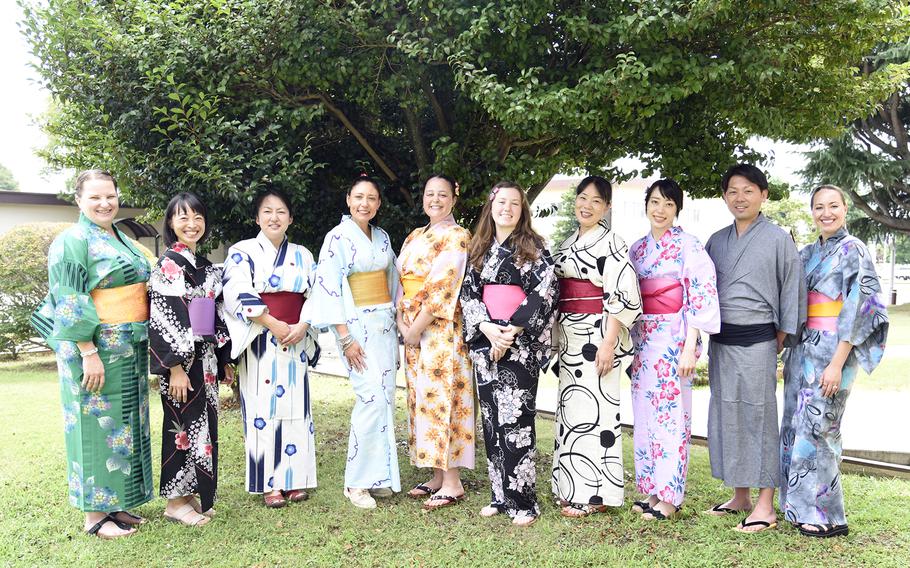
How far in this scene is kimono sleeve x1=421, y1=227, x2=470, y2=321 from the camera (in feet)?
13.5

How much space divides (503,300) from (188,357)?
6.17 feet

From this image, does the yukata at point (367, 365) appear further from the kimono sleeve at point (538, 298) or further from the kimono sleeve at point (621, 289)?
the kimono sleeve at point (621, 289)

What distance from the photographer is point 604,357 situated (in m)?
3.83

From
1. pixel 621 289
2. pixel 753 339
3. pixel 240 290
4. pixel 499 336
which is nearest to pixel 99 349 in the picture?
pixel 240 290

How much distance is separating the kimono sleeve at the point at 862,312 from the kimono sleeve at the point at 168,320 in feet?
12.1

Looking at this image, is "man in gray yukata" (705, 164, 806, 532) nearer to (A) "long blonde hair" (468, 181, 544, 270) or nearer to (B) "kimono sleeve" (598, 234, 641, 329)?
(B) "kimono sleeve" (598, 234, 641, 329)

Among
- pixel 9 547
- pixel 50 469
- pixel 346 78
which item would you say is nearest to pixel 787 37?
pixel 346 78

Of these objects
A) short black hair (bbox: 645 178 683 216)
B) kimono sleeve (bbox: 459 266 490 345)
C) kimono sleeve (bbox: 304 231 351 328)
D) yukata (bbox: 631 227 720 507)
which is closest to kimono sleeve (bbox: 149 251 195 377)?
kimono sleeve (bbox: 304 231 351 328)

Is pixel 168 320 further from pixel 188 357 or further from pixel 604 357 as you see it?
pixel 604 357

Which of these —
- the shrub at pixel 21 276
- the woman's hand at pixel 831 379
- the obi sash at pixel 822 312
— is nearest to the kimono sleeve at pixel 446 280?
the obi sash at pixel 822 312

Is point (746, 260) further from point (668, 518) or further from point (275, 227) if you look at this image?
point (275, 227)

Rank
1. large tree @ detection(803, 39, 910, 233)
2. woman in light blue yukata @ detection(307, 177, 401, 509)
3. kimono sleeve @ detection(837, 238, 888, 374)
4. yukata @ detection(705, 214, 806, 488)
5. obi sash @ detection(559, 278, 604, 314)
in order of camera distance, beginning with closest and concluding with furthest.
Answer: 1. kimono sleeve @ detection(837, 238, 888, 374)
2. yukata @ detection(705, 214, 806, 488)
3. obi sash @ detection(559, 278, 604, 314)
4. woman in light blue yukata @ detection(307, 177, 401, 509)
5. large tree @ detection(803, 39, 910, 233)

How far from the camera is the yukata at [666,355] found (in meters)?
3.79

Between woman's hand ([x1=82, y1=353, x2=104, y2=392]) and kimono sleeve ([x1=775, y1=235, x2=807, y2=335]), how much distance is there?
3821mm
